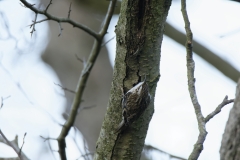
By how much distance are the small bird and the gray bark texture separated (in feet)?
1.85

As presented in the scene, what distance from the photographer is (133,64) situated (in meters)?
1.35

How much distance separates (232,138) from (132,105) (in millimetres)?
696

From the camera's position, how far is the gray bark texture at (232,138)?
75cm

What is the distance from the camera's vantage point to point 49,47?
10.4ft

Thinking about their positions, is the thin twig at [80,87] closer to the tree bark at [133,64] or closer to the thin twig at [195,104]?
the tree bark at [133,64]

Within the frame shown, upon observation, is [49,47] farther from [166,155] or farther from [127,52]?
[127,52]

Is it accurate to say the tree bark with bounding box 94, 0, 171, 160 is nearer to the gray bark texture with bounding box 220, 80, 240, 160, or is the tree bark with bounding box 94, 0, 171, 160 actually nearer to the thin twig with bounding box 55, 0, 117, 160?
the thin twig with bounding box 55, 0, 117, 160

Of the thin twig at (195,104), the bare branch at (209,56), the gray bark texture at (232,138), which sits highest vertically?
the bare branch at (209,56)

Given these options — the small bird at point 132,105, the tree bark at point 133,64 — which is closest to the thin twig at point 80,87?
the tree bark at point 133,64

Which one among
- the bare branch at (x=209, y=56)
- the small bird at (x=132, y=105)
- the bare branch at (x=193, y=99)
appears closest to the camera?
the bare branch at (x=193, y=99)

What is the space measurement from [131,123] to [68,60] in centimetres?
184

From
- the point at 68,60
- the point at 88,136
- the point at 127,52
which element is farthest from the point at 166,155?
the point at 127,52

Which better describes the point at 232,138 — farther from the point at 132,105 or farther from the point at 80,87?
the point at 80,87

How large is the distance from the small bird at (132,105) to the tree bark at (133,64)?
0.05ft
